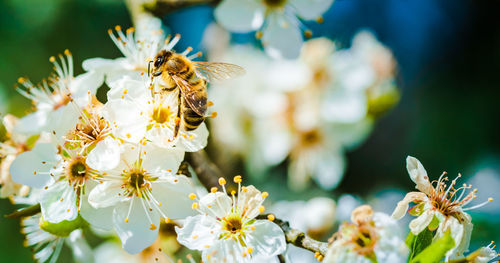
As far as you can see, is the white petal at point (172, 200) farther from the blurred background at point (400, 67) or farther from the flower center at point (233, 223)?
the blurred background at point (400, 67)

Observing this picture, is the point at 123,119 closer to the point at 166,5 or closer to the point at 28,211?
the point at 28,211

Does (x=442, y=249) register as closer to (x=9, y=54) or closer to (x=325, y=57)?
(x=325, y=57)

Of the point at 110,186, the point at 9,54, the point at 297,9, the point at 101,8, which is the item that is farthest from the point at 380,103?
the point at 9,54

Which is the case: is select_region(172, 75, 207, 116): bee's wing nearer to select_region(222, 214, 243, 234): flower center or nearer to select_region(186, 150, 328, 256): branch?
select_region(186, 150, 328, 256): branch

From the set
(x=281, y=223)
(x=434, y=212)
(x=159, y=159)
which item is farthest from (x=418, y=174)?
(x=159, y=159)

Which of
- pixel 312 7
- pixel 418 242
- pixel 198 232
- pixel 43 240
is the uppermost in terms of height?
pixel 312 7

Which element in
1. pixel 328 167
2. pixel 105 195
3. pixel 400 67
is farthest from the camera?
pixel 400 67

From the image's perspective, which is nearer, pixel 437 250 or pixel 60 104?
pixel 437 250
